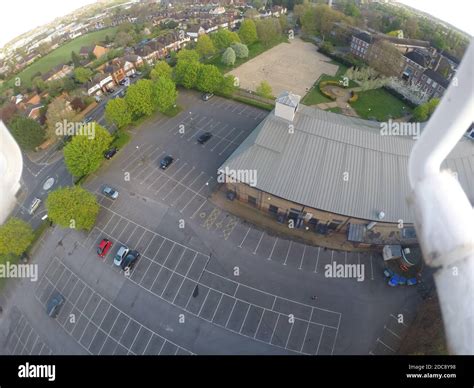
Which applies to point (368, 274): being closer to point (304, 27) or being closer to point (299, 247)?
point (299, 247)

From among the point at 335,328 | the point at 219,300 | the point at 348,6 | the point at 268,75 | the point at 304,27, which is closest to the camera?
the point at 335,328

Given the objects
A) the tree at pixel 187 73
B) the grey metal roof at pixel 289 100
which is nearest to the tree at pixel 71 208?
the grey metal roof at pixel 289 100

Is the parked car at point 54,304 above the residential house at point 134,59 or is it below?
below

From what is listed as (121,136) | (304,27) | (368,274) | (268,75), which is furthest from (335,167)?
(304,27)

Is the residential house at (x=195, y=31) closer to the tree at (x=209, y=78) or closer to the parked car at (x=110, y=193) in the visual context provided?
the tree at (x=209, y=78)

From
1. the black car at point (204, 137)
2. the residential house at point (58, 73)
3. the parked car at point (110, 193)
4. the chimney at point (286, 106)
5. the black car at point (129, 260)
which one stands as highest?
the chimney at point (286, 106)

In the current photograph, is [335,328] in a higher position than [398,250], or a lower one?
lower
